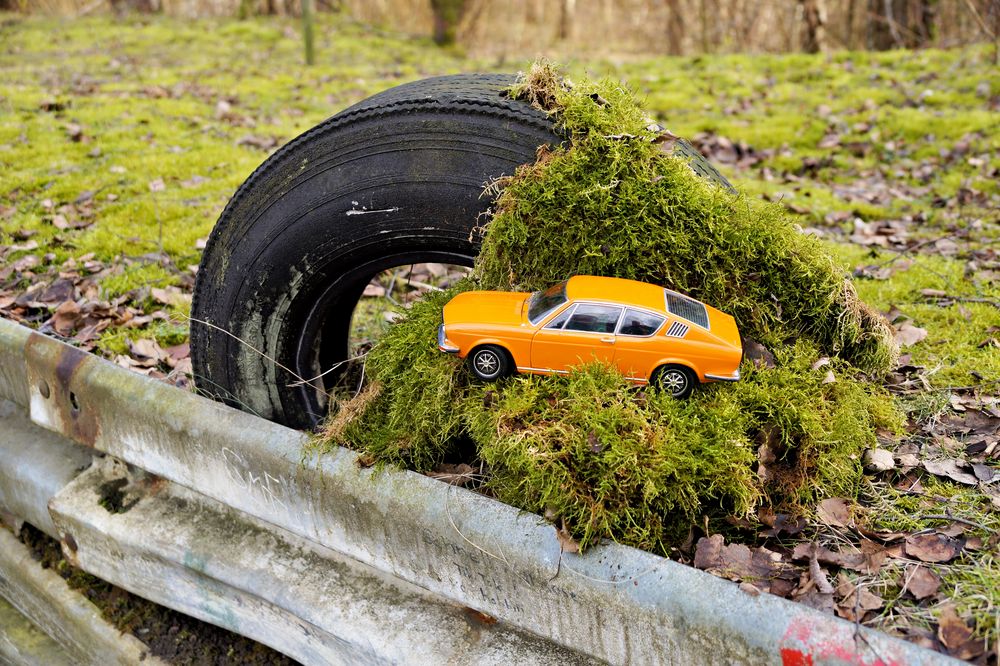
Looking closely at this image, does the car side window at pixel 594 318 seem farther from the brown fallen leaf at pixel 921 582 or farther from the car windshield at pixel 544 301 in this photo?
the brown fallen leaf at pixel 921 582

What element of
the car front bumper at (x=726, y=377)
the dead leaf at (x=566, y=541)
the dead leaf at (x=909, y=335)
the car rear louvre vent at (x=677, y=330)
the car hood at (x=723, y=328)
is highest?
the car rear louvre vent at (x=677, y=330)

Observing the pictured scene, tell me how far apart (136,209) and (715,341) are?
17.2 ft

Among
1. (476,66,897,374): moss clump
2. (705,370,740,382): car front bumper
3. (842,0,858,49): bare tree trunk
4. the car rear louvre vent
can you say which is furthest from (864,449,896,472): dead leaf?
(842,0,858,49): bare tree trunk

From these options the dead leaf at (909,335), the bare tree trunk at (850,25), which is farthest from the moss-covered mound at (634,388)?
the bare tree trunk at (850,25)

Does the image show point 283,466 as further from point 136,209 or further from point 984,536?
point 136,209

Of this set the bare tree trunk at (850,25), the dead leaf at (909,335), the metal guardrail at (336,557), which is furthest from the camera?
Answer: the bare tree trunk at (850,25)

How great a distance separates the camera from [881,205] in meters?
6.16

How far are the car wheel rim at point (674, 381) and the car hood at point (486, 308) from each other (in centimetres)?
47

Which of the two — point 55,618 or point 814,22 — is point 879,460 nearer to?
point 55,618

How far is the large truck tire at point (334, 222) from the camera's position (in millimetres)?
2830

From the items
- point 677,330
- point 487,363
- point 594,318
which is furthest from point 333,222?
point 677,330

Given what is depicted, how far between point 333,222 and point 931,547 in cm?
227

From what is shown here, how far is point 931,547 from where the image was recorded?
2.39m

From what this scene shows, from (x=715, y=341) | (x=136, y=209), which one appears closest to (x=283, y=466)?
(x=715, y=341)
